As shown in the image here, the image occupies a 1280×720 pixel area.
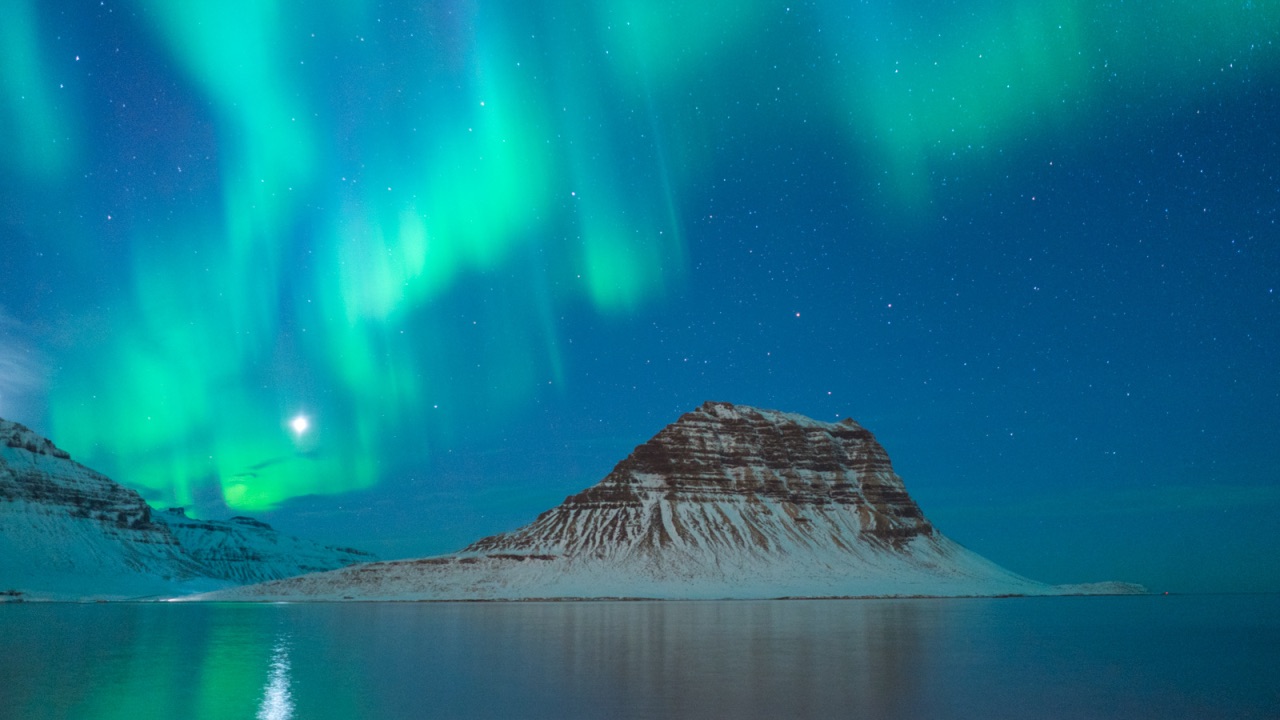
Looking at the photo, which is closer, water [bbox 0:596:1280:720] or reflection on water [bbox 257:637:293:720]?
reflection on water [bbox 257:637:293:720]

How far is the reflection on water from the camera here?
25.5m

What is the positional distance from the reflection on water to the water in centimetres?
13

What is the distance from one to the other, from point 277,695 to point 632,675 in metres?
12.6

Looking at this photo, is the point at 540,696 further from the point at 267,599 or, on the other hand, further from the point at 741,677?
the point at 267,599

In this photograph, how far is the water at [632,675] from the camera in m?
26.7

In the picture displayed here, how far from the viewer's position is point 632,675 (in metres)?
34.4

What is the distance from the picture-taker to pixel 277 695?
96.9 feet

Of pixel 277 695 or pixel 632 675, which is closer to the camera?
pixel 277 695

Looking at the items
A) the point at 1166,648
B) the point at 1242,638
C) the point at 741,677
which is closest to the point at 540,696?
the point at 741,677

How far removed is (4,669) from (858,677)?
35469 millimetres

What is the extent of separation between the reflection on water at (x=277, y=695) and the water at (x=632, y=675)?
13 centimetres

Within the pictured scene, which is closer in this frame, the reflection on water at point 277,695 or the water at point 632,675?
the reflection on water at point 277,695

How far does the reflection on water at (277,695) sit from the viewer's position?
25.5 m

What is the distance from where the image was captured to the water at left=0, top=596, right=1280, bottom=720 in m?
26.7
